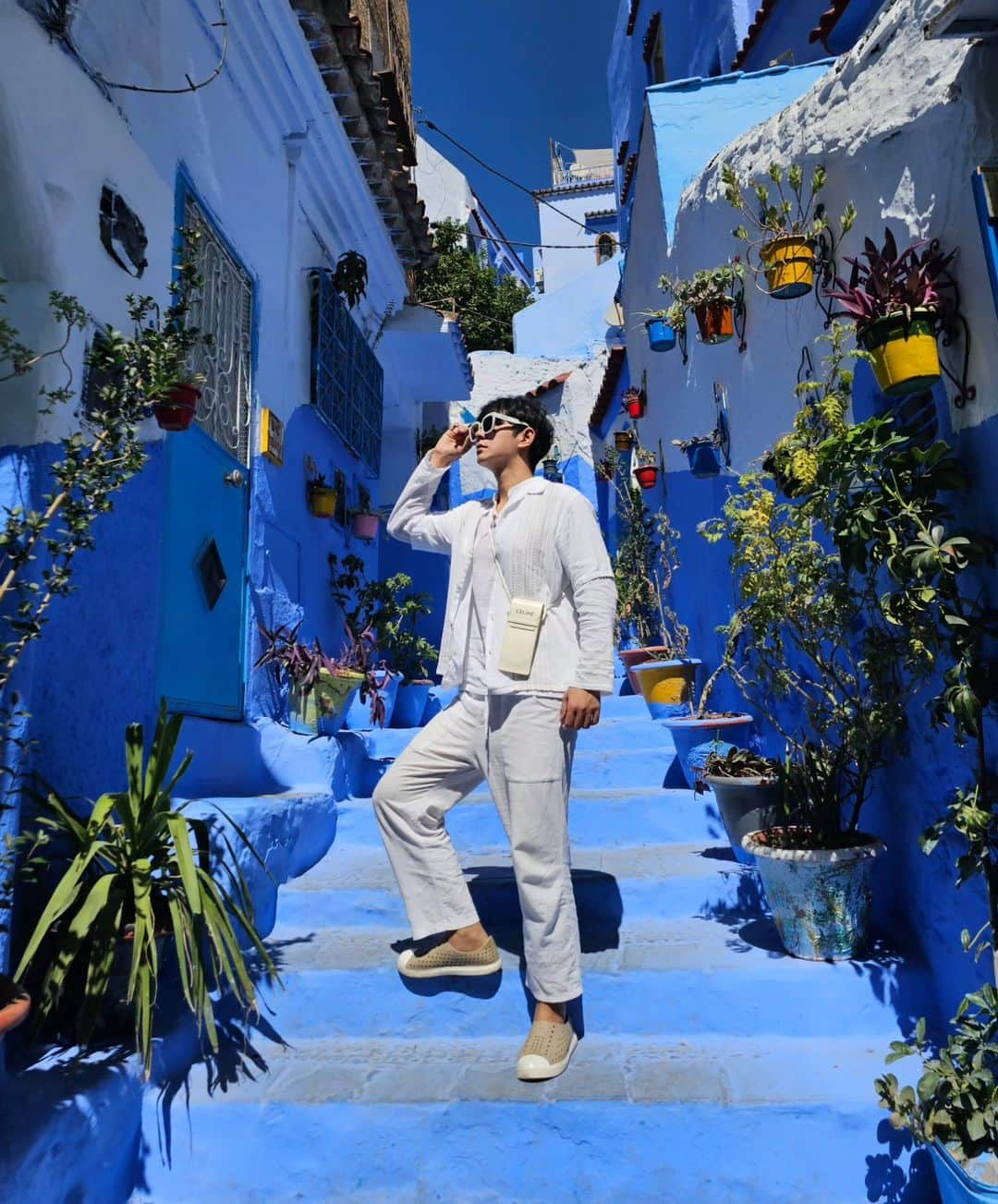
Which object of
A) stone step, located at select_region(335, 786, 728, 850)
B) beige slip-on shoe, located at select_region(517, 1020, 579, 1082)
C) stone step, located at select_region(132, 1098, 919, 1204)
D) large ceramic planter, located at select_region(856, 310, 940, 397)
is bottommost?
stone step, located at select_region(132, 1098, 919, 1204)

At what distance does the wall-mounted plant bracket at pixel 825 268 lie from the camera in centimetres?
331

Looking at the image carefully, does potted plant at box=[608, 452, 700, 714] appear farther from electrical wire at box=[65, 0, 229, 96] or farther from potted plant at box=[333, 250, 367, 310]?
electrical wire at box=[65, 0, 229, 96]

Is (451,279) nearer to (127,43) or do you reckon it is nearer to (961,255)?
(127,43)

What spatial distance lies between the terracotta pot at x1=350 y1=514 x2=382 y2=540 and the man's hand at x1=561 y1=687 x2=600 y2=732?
14.8 ft

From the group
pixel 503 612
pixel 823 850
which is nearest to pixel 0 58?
pixel 503 612

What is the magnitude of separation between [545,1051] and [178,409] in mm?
2440

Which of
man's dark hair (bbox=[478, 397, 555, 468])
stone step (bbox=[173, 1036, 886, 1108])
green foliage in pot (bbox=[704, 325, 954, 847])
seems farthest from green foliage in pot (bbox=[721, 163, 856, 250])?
stone step (bbox=[173, 1036, 886, 1108])

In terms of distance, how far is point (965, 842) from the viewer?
8.26ft

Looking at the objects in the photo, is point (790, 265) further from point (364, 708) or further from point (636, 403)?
point (636, 403)

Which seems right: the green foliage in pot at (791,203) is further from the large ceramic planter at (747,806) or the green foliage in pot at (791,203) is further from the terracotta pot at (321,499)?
the terracotta pot at (321,499)

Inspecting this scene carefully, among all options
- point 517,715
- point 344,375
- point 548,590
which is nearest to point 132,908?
point 517,715

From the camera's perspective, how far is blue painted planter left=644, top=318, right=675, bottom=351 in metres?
5.76

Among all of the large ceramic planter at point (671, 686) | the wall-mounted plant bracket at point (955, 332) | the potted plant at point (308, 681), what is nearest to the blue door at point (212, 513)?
the potted plant at point (308, 681)

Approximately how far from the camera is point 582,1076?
7.98ft
